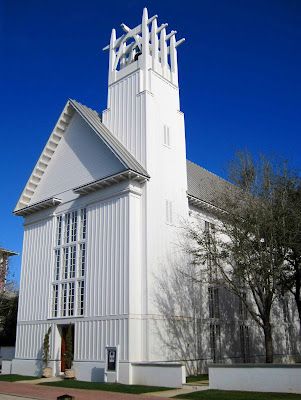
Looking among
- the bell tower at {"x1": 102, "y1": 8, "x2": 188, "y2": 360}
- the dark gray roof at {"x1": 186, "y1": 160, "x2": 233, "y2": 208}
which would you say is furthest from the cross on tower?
the dark gray roof at {"x1": 186, "y1": 160, "x2": 233, "y2": 208}

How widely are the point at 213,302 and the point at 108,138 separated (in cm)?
1188

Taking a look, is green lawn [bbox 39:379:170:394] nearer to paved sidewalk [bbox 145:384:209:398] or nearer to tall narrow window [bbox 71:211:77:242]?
paved sidewalk [bbox 145:384:209:398]

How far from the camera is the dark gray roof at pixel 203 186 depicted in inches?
1015

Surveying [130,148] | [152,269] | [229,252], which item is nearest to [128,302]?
[152,269]

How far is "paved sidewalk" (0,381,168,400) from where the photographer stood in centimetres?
1616

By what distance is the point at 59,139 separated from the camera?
30.2 m

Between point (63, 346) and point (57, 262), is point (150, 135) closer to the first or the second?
point (57, 262)

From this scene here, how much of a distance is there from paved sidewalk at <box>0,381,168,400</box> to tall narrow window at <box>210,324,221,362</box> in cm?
985

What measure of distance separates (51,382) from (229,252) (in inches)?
439

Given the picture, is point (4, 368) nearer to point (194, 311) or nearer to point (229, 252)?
point (194, 311)

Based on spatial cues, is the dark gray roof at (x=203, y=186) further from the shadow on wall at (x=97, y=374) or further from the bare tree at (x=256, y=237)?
the shadow on wall at (x=97, y=374)

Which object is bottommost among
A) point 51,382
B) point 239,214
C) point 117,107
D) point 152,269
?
point 51,382

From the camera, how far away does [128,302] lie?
22.0m

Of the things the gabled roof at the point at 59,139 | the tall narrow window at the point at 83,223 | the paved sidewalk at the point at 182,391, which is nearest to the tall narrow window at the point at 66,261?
the tall narrow window at the point at 83,223
